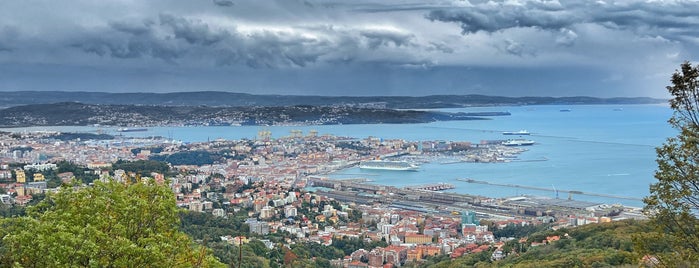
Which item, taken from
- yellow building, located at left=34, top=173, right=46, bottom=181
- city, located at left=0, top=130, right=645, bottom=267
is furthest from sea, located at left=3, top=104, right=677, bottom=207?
yellow building, located at left=34, top=173, right=46, bottom=181

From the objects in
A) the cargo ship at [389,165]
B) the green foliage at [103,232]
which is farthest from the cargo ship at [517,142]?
the green foliage at [103,232]

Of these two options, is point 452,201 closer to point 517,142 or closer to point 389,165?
point 389,165

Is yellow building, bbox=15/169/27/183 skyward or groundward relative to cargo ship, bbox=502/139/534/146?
skyward

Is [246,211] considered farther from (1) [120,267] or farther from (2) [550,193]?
(1) [120,267]

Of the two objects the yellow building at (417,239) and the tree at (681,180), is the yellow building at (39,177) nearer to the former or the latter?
the yellow building at (417,239)

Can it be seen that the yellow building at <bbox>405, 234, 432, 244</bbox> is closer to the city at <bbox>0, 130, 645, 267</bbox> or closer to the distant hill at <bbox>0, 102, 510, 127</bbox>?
the city at <bbox>0, 130, 645, 267</bbox>

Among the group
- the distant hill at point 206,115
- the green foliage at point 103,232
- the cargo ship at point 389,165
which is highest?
the green foliage at point 103,232

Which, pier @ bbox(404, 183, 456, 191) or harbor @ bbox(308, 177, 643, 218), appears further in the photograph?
pier @ bbox(404, 183, 456, 191)
